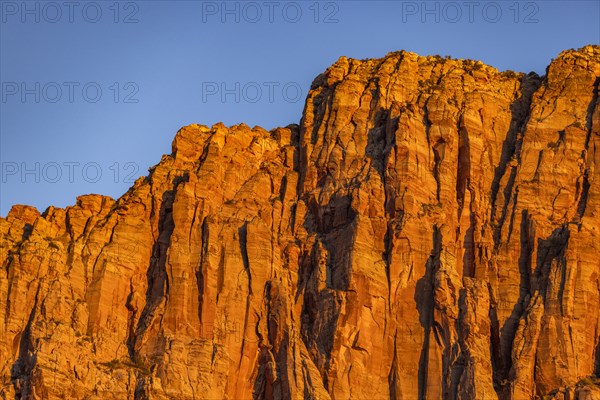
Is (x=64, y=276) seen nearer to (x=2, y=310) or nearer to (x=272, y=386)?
(x=2, y=310)

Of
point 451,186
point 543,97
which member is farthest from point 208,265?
point 543,97

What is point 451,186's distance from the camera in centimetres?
16950

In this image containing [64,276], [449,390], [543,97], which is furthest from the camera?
[543,97]

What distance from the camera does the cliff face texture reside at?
157125 mm

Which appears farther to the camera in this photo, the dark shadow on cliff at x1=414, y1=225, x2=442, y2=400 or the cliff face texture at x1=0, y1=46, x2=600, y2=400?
the dark shadow on cliff at x1=414, y1=225, x2=442, y2=400

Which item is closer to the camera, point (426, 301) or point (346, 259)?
point (426, 301)

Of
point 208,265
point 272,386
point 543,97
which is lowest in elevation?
point 272,386

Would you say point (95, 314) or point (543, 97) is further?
point (543, 97)

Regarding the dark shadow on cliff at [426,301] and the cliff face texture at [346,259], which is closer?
the cliff face texture at [346,259]

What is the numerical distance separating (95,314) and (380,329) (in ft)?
69.0

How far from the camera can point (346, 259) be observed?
16150 centimetres

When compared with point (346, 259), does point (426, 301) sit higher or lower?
lower

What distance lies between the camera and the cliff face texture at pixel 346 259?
157125 millimetres

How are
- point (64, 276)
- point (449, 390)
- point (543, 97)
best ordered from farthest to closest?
point (543, 97)
point (64, 276)
point (449, 390)
